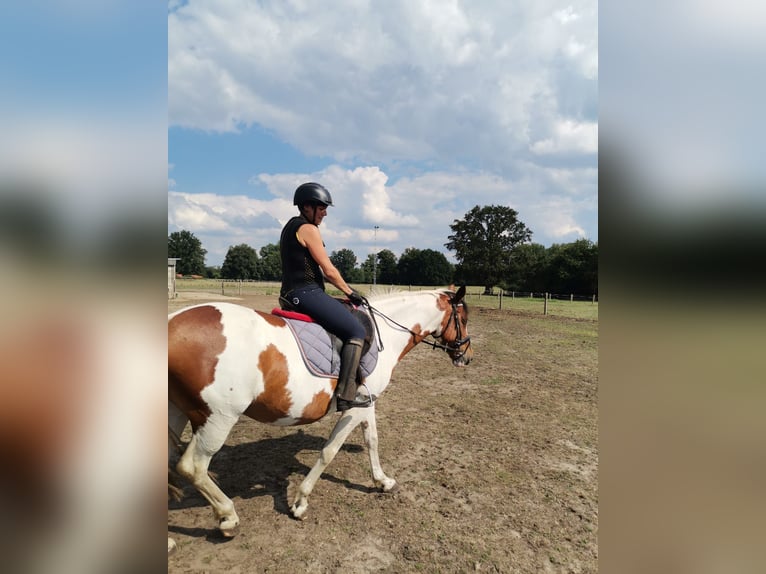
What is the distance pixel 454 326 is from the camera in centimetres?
552

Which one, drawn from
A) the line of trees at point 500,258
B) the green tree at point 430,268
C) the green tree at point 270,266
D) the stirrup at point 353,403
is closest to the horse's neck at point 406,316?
the stirrup at point 353,403

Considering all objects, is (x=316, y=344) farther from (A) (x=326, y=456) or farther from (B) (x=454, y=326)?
(B) (x=454, y=326)

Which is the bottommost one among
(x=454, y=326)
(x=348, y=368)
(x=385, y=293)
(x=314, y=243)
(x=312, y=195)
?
(x=348, y=368)

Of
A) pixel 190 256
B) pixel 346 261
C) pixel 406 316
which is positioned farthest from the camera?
pixel 346 261

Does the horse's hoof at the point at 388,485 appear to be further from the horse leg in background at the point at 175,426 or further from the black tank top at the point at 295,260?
A: the black tank top at the point at 295,260

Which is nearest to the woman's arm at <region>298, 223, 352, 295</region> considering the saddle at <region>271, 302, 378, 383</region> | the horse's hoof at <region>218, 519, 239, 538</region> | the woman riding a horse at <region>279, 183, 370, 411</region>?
the woman riding a horse at <region>279, 183, 370, 411</region>

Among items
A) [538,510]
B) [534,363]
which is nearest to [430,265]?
[534,363]

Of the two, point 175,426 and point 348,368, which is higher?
point 348,368

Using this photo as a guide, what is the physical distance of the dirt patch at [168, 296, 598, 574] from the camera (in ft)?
10.9

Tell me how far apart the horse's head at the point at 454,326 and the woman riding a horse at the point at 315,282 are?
1.85 m

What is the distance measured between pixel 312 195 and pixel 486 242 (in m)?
59.7

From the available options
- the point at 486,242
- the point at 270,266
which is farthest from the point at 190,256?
the point at 486,242

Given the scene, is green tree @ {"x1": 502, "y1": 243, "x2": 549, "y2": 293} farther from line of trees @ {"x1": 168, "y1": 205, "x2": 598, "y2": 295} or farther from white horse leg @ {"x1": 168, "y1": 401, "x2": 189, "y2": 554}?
white horse leg @ {"x1": 168, "y1": 401, "x2": 189, "y2": 554}
